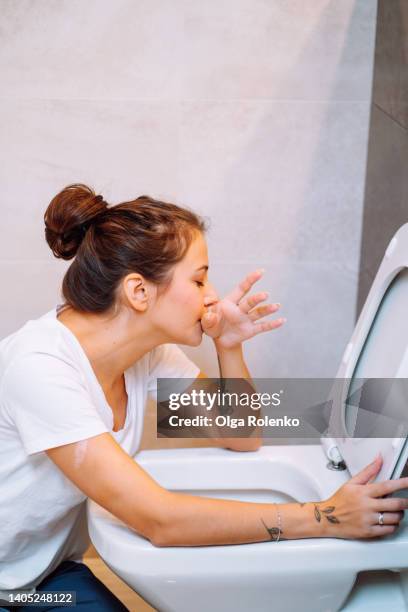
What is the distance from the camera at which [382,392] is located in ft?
3.59

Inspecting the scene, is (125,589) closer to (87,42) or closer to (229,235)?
(229,235)

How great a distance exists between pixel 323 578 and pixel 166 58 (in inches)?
44.0

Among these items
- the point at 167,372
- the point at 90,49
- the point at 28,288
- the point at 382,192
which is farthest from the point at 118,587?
the point at 90,49

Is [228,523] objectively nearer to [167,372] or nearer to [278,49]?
[167,372]

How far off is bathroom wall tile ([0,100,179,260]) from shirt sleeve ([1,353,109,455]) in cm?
70

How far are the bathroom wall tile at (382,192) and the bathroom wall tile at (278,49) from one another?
127 millimetres

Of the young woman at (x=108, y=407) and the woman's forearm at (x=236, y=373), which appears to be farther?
the woman's forearm at (x=236, y=373)

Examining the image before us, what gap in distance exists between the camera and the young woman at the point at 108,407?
0.96 m

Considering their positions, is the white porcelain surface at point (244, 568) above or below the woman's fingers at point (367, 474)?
below

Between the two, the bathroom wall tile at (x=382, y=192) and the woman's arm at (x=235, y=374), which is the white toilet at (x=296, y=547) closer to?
the woman's arm at (x=235, y=374)

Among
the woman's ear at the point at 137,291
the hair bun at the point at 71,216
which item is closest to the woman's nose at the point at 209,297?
the woman's ear at the point at 137,291

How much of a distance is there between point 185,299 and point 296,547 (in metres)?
0.40

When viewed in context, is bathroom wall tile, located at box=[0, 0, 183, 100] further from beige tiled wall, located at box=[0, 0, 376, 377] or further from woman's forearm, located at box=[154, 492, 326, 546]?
woman's forearm, located at box=[154, 492, 326, 546]

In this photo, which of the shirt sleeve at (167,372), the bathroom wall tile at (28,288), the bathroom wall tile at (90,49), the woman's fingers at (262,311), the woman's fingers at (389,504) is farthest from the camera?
the bathroom wall tile at (28,288)
